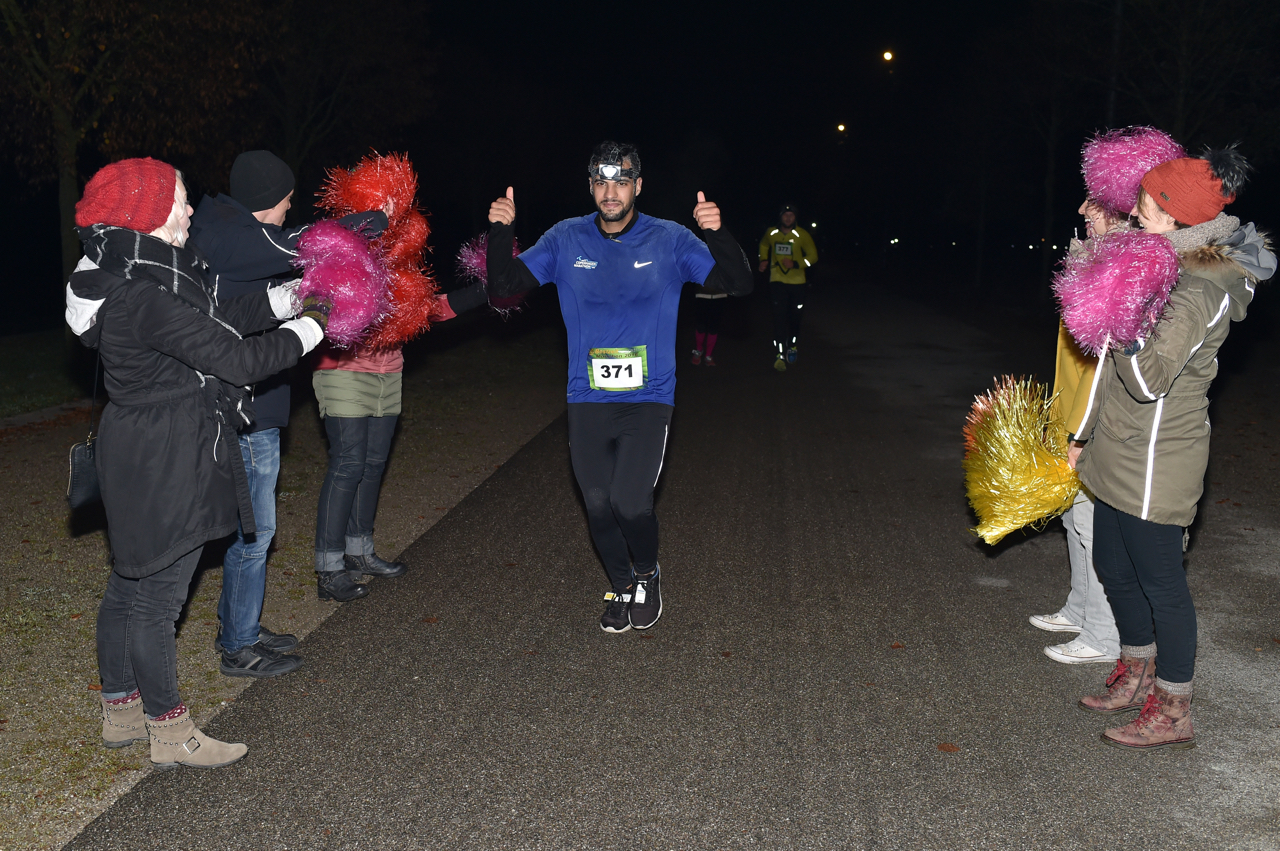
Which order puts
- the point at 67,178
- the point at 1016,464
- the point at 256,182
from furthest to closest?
the point at 67,178 → the point at 1016,464 → the point at 256,182

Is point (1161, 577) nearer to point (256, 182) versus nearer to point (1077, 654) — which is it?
point (1077, 654)

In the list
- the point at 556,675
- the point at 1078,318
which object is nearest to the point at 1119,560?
the point at 1078,318

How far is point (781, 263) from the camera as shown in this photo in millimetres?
14328

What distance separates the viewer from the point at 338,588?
567 centimetres

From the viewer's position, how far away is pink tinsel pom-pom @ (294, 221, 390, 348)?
396cm

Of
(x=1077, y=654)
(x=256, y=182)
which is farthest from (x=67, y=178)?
(x=1077, y=654)

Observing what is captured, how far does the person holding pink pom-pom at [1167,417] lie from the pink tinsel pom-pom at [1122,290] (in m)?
0.02

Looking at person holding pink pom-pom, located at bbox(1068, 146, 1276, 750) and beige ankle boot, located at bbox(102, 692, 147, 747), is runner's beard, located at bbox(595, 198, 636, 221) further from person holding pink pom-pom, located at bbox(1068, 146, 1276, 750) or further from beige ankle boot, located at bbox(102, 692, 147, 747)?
beige ankle boot, located at bbox(102, 692, 147, 747)

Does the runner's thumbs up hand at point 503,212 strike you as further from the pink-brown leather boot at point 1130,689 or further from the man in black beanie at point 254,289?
the pink-brown leather boot at point 1130,689

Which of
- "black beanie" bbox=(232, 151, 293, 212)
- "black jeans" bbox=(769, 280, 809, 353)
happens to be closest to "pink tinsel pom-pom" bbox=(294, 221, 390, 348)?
"black beanie" bbox=(232, 151, 293, 212)

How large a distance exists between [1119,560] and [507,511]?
14.4 ft

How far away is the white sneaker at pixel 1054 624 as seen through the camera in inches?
208

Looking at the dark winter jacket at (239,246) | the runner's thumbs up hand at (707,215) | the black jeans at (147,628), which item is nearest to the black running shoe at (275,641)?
the black jeans at (147,628)

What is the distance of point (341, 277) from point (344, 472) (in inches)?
74.3
